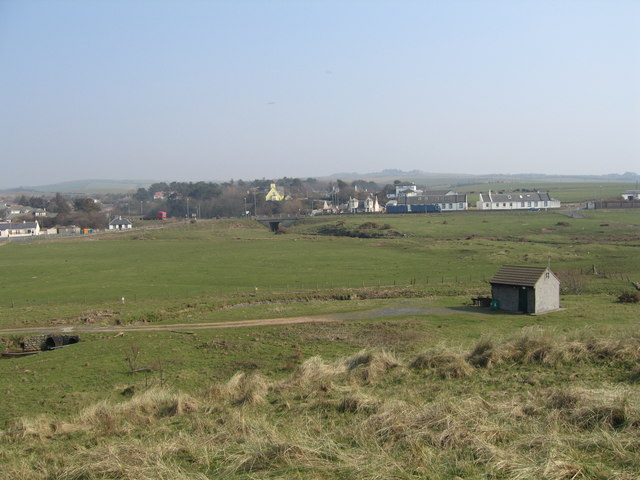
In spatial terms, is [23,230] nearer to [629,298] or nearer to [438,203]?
[438,203]

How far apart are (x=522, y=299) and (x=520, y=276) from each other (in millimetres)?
1496

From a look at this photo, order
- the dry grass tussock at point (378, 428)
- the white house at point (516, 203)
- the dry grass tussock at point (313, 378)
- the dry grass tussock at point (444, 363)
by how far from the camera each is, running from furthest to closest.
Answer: the white house at point (516, 203) < the dry grass tussock at point (444, 363) < the dry grass tussock at point (313, 378) < the dry grass tussock at point (378, 428)

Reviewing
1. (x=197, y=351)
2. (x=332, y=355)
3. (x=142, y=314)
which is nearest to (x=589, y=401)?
(x=332, y=355)

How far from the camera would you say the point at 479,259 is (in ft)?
195

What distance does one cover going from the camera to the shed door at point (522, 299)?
33094 millimetres

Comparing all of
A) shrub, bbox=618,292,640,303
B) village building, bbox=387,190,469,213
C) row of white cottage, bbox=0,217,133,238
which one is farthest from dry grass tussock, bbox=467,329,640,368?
village building, bbox=387,190,469,213

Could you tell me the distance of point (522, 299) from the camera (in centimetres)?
3328

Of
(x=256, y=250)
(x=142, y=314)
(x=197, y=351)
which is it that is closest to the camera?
(x=197, y=351)

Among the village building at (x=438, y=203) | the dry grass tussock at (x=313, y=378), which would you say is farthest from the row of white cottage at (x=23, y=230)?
the dry grass tussock at (x=313, y=378)

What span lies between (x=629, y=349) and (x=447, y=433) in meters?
8.97

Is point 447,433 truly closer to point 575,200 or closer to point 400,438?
point 400,438

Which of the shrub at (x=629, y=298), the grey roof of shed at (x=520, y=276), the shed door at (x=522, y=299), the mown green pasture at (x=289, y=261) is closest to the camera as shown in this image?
the grey roof of shed at (x=520, y=276)

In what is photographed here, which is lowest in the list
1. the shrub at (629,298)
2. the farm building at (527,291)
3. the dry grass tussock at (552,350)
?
the shrub at (629,298)

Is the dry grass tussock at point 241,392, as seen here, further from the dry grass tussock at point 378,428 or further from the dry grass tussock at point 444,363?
the dry grass tussock at point 444,363
